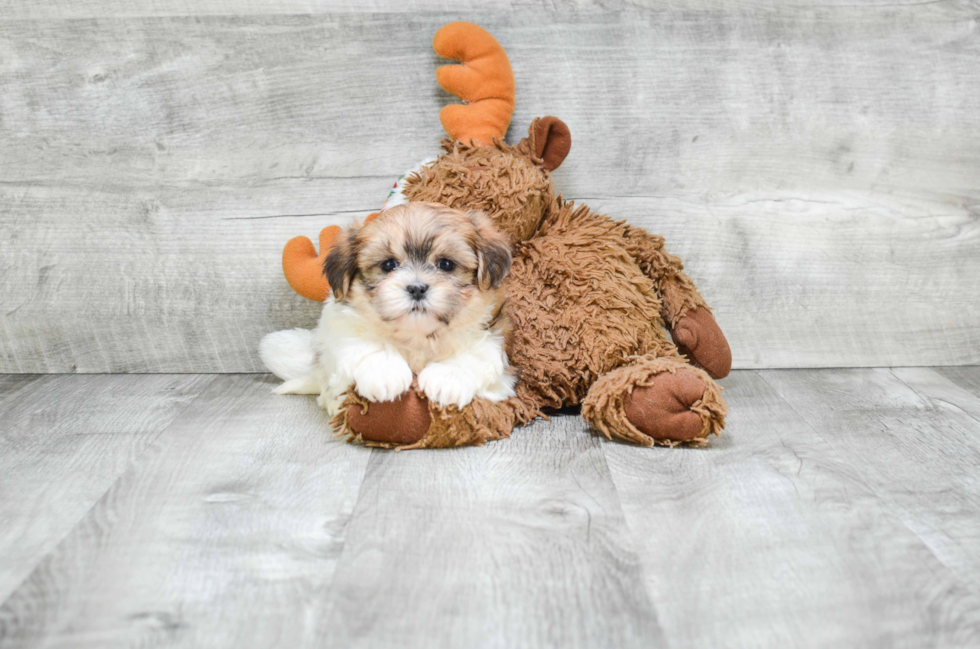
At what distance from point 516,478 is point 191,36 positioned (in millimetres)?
1511

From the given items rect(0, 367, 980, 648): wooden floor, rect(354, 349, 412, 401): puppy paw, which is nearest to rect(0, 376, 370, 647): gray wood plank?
rect(0, 367, 980, 648): wooden floor

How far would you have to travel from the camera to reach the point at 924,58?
215 cm

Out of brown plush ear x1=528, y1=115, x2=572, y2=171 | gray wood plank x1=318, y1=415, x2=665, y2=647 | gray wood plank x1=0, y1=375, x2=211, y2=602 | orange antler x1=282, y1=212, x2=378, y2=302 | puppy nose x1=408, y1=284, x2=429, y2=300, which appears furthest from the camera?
orange antler x1=282, y1=212, x2=378, y2=302

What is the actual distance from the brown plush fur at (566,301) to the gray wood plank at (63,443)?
51 centimetres

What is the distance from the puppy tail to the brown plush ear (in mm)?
792

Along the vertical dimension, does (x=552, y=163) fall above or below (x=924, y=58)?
below

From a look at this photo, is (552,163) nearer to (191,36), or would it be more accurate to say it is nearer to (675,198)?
(675,198)

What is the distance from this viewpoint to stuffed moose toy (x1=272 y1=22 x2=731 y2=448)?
5.54ft

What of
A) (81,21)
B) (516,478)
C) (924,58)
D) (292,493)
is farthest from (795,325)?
(81,21)

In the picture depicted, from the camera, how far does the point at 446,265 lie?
1.64 m

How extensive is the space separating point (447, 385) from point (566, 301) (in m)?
0.42

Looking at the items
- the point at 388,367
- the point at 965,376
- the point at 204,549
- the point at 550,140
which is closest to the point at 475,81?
the point at 550,140

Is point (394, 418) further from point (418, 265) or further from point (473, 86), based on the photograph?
point (473, 86)

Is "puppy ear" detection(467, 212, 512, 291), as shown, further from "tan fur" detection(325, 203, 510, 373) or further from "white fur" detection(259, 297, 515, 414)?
"white fur" detection(259, 297, 515, 414)
